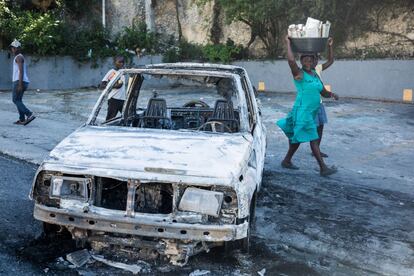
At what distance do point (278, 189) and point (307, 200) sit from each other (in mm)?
481

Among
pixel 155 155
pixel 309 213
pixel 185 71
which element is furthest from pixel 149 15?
pixel 155 155

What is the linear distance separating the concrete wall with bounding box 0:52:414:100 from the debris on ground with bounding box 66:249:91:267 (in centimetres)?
1373

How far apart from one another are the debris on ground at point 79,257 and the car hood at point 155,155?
70 cm

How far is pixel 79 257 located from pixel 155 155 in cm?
100

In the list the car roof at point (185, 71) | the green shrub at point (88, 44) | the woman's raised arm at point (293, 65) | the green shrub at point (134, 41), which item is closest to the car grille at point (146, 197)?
Result: the car roof at point (185, 71)

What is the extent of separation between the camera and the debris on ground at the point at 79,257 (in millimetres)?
4073

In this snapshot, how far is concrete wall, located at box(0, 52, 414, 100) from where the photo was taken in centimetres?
1609

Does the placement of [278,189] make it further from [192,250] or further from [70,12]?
[70,12]

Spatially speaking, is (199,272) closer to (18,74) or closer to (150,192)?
(150,192)

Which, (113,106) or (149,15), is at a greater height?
(149,15)

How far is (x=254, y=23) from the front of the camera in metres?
21.1

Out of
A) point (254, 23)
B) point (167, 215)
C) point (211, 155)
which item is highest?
point (254, 23)

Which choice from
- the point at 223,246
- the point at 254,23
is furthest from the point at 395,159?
the point at 254,23

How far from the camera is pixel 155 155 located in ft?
13.5
